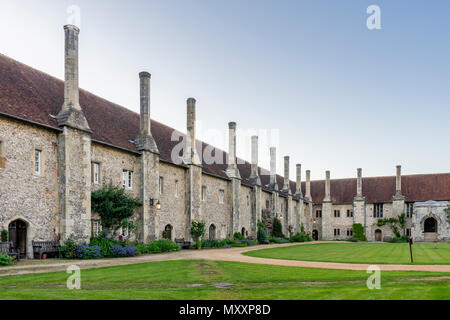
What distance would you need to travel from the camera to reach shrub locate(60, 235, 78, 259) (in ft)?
62.2

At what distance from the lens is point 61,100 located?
73.3 feet

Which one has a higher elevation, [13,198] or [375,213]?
[13,198]

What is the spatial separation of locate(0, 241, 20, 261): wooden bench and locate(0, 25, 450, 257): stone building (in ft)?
2.94

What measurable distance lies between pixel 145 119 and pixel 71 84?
699cm

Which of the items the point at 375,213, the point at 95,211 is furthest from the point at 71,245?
the point at 375,213

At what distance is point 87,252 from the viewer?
63.4 ft

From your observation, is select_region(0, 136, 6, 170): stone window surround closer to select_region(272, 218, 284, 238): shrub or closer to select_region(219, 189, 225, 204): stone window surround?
select_region(219, 189, 225, 204): stone window surround

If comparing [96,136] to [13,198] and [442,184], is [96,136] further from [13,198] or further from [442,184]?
[442,184]

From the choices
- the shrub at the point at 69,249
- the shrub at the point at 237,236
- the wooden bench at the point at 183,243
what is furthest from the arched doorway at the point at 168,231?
the shrub at the point at 237,236

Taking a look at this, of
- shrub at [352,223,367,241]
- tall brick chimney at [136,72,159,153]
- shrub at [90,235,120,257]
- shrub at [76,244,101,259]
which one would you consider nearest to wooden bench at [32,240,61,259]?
shrub at [76,244,101,259]

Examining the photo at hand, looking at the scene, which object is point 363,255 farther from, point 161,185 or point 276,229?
point 276,229

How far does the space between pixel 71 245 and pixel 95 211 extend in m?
3.24

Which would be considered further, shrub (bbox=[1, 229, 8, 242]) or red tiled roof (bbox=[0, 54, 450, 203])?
red tiled roof (bbox=[0, 54, 450, 203])

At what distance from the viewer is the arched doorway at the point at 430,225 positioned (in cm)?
5581
